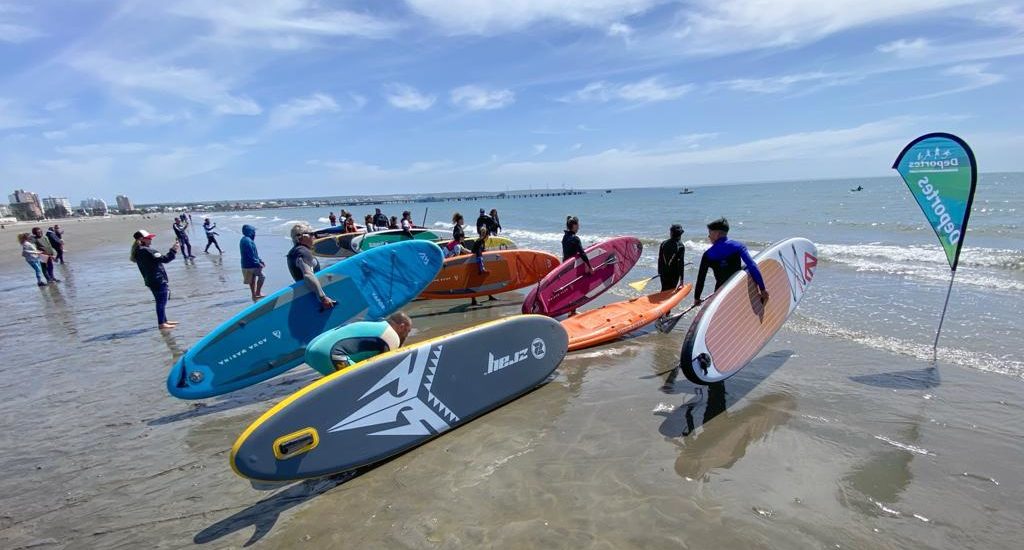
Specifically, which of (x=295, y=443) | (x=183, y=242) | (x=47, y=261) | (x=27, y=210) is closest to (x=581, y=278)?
(x=295, y=443)

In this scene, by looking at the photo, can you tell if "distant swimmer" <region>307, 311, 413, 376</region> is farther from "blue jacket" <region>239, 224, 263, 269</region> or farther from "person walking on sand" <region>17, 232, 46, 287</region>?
"person walking on sand" <region>17, 232, 46, 287</region>

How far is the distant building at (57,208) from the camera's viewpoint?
81.9 meters

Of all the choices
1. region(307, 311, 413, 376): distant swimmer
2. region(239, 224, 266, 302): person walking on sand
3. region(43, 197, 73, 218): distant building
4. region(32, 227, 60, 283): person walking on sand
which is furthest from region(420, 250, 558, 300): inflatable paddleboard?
region(43, 197, 73, 218): distant building

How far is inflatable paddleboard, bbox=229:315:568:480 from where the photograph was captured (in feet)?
11.2

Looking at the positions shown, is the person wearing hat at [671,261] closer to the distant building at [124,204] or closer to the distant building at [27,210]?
the distant building at [27,210]

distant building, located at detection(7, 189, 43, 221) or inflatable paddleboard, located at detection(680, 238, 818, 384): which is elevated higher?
distant building, located at detection(7, 189, 43, 221)

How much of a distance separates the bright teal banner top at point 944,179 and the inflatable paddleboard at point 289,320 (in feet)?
22.2

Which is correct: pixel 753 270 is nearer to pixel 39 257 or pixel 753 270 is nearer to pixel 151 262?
pixel 151 262

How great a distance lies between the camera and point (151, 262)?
7938 millimetres

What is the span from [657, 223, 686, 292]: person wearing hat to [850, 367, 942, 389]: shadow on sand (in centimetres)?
280

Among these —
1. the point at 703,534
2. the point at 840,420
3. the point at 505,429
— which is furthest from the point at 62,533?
the point at 840,420

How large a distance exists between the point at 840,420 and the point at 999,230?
24.0 m

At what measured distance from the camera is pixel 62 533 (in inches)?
131

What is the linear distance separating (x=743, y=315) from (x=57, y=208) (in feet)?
364
